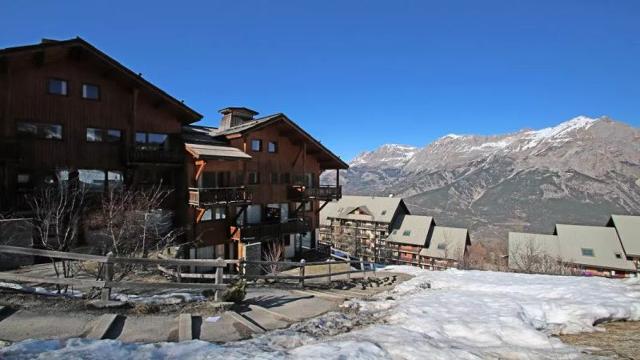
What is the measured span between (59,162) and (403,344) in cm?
1881

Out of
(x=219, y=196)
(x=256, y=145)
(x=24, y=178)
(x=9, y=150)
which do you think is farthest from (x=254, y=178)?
(x=9, y=150)

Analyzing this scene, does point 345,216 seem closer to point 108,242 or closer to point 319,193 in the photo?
point 319,193

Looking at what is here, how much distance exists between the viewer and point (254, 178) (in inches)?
961

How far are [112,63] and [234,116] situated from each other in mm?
10144

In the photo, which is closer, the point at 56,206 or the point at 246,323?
the point at 246,323

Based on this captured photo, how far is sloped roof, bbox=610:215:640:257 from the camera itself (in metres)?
39.9

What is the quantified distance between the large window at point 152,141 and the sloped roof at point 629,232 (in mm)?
51759

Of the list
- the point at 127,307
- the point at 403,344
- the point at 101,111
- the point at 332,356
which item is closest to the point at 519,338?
the point at 403,344

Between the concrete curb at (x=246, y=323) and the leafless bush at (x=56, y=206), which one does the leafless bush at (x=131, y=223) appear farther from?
the concrete curb at (x=246, y=323)

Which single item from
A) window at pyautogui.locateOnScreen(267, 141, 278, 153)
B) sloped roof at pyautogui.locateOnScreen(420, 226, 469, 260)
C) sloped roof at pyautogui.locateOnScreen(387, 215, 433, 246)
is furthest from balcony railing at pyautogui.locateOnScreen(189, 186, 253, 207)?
sloped roof at pyautogui.locateOnScreen(387, 215, 433, 246)

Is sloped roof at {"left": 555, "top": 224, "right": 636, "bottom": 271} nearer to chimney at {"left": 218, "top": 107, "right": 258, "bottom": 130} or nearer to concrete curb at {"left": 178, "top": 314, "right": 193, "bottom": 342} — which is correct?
chimney at {"left": 218, "top": 107, "right": 258, "bottom": 130}

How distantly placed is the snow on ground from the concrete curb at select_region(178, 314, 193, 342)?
0.47 metres

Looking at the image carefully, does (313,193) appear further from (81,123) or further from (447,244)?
(447,244)

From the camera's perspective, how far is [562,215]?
5950 inches
